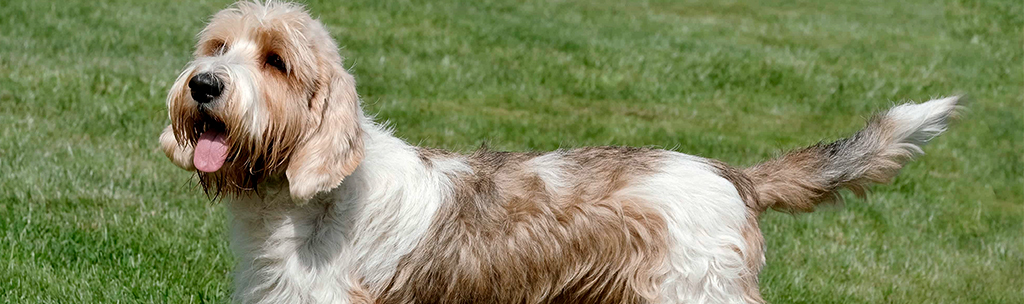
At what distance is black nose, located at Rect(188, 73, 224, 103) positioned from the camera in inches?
Answer: 158

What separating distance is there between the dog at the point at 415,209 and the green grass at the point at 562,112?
4.96ft

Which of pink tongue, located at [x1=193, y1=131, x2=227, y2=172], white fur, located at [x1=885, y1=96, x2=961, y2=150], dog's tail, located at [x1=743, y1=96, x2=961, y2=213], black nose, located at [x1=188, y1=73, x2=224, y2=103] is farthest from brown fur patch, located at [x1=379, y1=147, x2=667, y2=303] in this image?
white fur, located at [x1=885, y1=96, x2=961, y2=150]

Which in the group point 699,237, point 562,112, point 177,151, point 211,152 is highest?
point 211,152

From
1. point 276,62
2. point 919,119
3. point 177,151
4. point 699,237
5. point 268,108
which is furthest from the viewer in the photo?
point 919,119

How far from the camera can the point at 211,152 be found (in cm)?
419

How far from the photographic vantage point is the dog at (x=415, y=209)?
424 cm

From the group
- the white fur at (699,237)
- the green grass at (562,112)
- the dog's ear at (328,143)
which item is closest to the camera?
the dog's ear at (328,143)

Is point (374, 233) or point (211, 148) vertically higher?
point (211, 148)

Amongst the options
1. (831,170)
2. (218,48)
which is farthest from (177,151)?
(831,170)

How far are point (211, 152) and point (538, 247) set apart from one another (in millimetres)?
1259

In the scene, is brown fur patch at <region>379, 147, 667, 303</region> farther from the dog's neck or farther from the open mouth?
the open mouth

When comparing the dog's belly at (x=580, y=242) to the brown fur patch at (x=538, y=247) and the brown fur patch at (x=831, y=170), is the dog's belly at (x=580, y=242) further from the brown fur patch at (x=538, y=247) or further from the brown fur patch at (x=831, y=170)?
the brown fur patch at (x=831, y=170)

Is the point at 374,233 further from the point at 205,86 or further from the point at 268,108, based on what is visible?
the point at 205,86

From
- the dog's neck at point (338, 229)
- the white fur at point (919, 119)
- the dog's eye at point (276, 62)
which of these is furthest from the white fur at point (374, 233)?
the white fur at point (919, 119)
